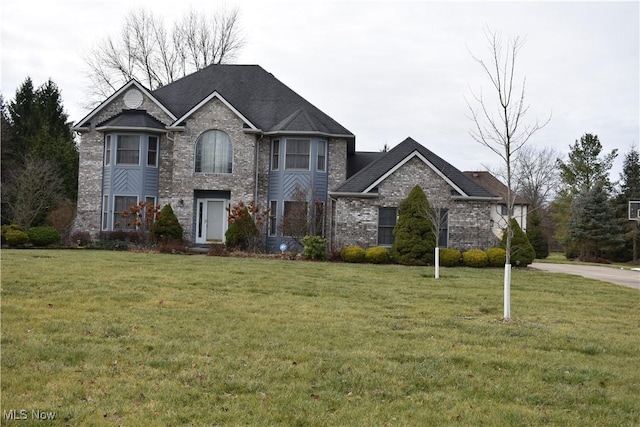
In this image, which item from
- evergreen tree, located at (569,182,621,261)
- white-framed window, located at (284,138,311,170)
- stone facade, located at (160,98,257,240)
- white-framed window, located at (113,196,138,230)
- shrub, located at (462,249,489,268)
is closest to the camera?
shrub, located at (462,249,489,268)

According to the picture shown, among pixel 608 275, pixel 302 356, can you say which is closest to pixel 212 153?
pixel 608 275

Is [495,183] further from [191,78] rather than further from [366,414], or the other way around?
[366,414]

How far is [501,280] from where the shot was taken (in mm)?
17734

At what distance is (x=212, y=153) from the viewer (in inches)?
1104

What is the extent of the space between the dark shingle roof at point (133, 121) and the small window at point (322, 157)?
290 inches

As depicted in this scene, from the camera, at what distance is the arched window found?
2806 centimetres

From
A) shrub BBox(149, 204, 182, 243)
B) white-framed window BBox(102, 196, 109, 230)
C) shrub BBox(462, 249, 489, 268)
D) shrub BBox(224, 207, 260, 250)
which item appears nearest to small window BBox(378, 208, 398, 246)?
shrub BBox(462, 249, 489, 268)

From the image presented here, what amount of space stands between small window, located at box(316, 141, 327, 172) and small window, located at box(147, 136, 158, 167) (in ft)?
25.5

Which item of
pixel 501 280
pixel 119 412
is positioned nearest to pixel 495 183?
pixel 501 280

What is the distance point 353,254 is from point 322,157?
711cm

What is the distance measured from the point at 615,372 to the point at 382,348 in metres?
2.77

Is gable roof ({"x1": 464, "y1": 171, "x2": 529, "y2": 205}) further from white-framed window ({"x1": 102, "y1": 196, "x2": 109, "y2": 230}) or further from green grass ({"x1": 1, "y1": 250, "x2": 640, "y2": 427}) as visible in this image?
green grass ({"x1": 1, "y1": 250, "x2": 640, "y2": 427})

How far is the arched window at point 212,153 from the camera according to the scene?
28.1 m

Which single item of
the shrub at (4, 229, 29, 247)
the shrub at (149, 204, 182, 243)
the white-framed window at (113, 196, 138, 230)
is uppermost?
the white-framed window at (113, 196, 138, 230)
